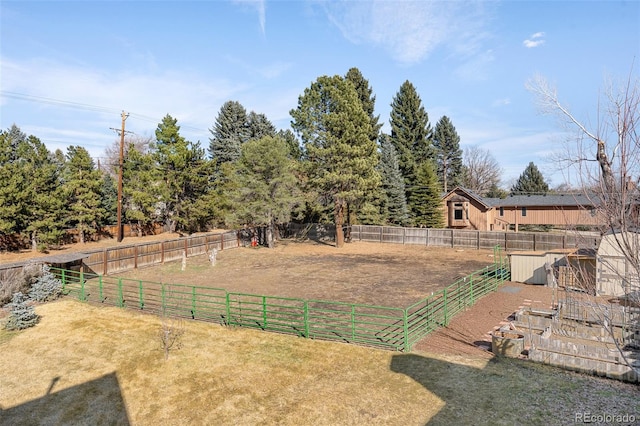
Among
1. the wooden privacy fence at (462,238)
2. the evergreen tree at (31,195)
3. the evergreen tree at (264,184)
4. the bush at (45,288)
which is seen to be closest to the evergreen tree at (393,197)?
the wooden privacy fence at (462,238)

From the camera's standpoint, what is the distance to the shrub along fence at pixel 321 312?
1134 centimetres

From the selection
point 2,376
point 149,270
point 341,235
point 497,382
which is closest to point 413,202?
point 341,235

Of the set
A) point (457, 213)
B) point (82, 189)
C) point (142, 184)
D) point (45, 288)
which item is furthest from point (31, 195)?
point (457, 213)

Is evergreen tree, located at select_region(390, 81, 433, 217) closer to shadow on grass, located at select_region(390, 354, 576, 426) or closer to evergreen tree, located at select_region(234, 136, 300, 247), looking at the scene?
evergreen tree, located at select_region(234, 136, 300, 247)

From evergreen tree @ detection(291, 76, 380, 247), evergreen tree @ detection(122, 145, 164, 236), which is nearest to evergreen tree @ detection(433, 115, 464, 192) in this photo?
evergreen tree @ detection(291, 76, 380, 247)

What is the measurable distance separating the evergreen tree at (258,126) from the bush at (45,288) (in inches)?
1512

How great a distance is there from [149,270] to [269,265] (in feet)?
25.3

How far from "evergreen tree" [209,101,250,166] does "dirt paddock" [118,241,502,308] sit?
2342 centimetres

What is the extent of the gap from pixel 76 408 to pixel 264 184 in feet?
81.7

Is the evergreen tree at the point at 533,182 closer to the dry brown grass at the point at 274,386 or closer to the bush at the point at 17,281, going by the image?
the dry brown grass at the point at 274,386

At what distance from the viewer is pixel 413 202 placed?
147 ft

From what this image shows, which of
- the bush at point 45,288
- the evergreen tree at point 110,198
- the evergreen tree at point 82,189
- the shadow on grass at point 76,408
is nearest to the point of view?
the shadow on grass at point 76,408

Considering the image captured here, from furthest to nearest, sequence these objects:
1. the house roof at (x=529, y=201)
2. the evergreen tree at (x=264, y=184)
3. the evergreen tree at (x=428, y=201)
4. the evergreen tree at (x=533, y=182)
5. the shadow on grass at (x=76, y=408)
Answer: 1. the evergreen tree at (x=533, y=182)
2. the evergreen tree at (x=428, y=201)
3. the house roof at (x=529, y=201)
4. the evergreen tree at (x=264, y=184)
5. the shadow on grass at (x=76, y=408)

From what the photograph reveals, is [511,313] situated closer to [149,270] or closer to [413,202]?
[149,270]
